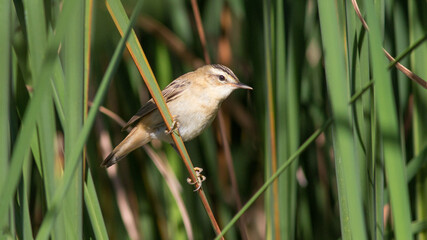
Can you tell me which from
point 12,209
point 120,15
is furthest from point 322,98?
point 12,209

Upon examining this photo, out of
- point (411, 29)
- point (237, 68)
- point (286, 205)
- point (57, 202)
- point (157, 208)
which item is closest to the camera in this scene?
point (57, 202)

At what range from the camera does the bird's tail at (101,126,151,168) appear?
2.61 meters

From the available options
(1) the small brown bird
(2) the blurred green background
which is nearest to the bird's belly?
(1) the small brown bird

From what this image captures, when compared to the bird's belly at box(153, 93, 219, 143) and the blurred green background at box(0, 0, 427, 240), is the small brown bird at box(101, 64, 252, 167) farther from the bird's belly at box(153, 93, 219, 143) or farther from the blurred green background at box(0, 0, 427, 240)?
the blurred green background at box(0, 0, 427, 240)

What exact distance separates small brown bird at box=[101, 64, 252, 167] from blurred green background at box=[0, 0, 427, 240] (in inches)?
5.2

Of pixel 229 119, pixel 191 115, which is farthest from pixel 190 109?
pixel 229 119

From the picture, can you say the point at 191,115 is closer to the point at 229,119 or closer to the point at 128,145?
the point at 128,145

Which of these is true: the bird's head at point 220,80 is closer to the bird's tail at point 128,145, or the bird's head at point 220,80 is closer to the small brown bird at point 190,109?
the small brown bird at point 190,109

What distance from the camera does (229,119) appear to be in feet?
10.5

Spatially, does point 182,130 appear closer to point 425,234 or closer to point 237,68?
point 237,68

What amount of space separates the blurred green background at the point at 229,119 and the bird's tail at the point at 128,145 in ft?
0.40

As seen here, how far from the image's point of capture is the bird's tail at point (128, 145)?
2609 millimetres

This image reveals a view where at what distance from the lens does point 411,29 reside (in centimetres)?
197

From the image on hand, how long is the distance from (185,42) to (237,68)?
415 millimetres
